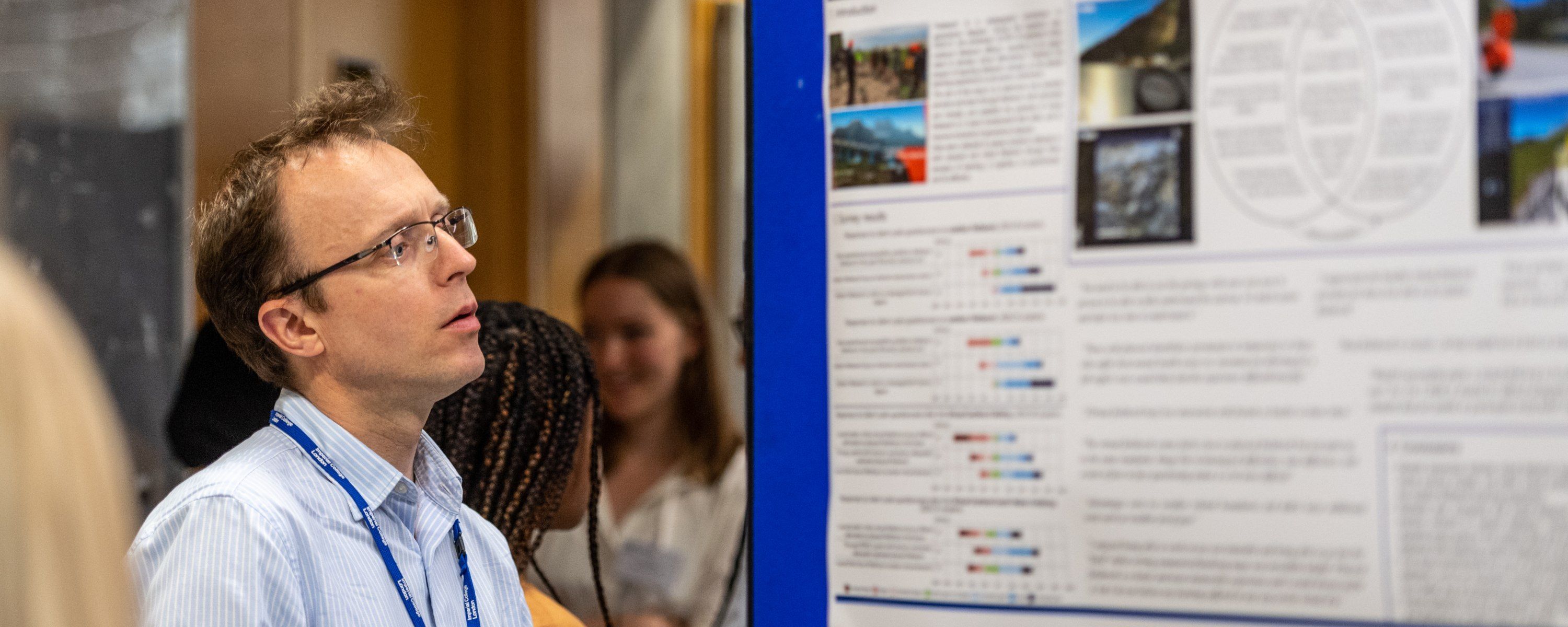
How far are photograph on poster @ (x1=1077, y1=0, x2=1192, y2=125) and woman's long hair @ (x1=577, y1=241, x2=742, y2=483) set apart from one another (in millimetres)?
1809

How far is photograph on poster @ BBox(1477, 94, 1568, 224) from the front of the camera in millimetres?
1040

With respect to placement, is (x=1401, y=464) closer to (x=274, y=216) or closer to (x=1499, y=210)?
(x=1499, y=210)

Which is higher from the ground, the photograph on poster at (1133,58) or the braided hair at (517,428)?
the photograph on poster at (1133,58)

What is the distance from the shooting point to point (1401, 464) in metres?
1.08

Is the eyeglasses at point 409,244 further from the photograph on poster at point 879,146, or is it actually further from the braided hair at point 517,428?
the photograph on poster at point 879,146

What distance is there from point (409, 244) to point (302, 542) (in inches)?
14.0

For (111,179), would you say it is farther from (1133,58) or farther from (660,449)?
(1133,58)

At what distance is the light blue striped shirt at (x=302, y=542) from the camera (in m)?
1.11

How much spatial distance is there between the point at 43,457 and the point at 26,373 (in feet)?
0.16

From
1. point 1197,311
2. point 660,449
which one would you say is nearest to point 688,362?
point 660,449

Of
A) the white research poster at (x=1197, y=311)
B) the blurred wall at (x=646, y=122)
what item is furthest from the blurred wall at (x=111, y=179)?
the white research poster at (x=1197, y=311)

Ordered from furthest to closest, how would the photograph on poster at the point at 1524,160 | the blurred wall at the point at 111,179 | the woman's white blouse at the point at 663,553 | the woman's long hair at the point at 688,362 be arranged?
the woman's long hair at the point at 688,362, the woman's white blouse at the point at 663,553, the blurred wall at the point at 111,179, the photograph on poster at the point at 1524,160

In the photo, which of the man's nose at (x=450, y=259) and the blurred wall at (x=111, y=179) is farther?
the blurred wall at (x=111, y=179)

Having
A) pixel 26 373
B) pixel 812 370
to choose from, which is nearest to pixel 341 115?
pixel 812 370
